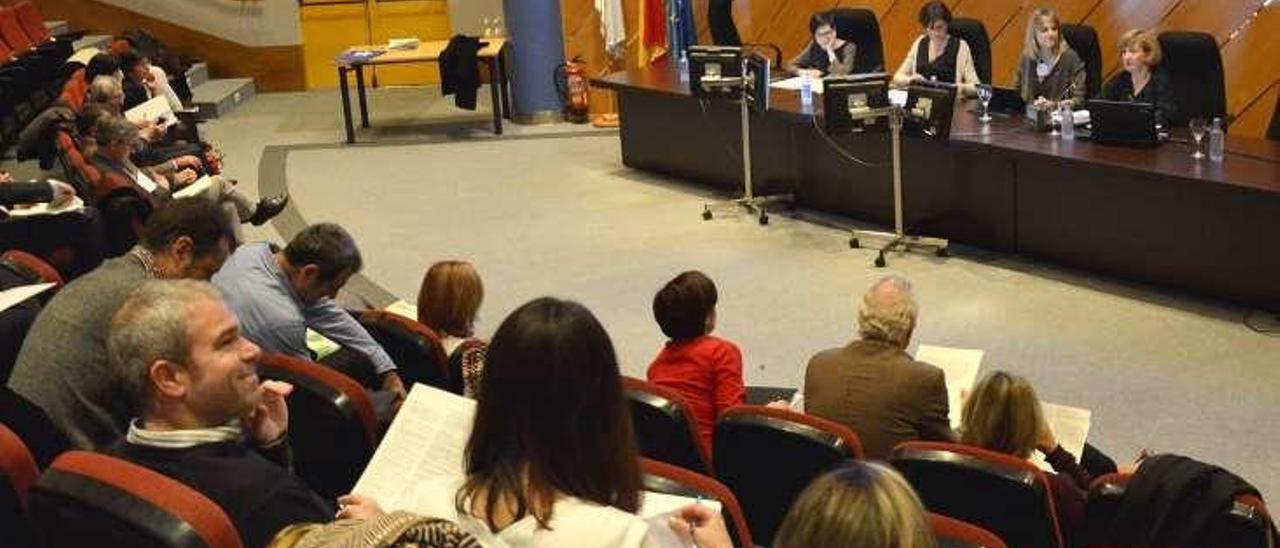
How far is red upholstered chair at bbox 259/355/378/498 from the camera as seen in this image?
3.01 m

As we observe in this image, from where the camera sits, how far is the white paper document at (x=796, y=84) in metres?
7.96

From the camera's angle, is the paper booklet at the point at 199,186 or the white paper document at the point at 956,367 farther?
the paper booklet at the point at 199,186

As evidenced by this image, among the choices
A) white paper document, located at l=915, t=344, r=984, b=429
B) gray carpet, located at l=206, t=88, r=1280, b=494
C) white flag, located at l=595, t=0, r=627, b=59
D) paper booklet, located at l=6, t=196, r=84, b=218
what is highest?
white flag, located at l=595, t=0, r=627, b=59

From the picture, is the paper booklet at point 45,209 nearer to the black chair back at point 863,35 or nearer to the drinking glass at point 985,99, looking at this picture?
the drinking glass at point 985,99

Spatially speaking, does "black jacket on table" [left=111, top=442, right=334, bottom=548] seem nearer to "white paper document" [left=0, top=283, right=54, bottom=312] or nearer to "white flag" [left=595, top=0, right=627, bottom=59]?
"white paper document" [left=0, top=283, right=54, bottom=312]

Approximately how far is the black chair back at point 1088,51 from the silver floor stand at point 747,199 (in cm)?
174

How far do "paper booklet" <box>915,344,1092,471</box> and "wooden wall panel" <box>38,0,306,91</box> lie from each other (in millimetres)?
11696

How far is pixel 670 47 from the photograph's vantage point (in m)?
11.2

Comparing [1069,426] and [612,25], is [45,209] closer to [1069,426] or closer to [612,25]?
[1069,426]

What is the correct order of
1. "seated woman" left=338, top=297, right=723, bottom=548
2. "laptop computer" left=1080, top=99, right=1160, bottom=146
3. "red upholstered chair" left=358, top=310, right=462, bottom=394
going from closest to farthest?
"seated woman" left=338, top=297, right=723, bottom=548
"red upholstered chair" left=358, top=310, right=462, bottom=394
"laptop computer" left=1080, top=99, right=1160, bottom=146

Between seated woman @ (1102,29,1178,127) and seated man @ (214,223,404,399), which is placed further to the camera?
seated woman @ (1102,29,1178,127)

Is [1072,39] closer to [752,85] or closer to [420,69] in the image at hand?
[752,85]

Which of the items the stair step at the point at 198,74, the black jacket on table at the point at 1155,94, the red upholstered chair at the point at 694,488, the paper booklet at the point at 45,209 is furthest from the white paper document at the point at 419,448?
the stair step at the point at 198,74

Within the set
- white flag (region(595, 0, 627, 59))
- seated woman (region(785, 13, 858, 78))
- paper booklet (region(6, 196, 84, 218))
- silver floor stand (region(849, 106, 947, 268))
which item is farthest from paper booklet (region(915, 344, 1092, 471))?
white flag (region(595, 0, 627, 59))
